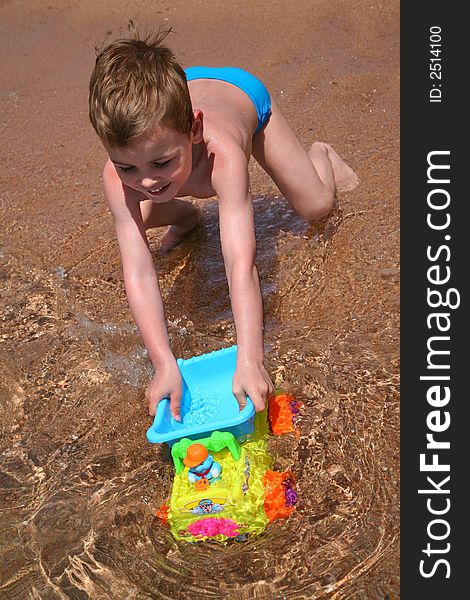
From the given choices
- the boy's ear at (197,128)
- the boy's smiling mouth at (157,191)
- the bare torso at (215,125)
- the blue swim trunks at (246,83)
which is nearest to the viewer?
the boy's smiling mouth at (157,191)

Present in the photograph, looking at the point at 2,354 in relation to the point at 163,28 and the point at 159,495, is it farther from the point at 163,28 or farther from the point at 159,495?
the point at 163,28

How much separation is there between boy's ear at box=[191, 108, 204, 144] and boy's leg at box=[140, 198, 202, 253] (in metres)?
0.85

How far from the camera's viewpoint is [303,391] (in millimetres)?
3025

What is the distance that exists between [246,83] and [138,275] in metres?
1.16

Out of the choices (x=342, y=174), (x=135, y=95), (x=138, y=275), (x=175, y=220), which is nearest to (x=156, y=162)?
(x=135, y=95)

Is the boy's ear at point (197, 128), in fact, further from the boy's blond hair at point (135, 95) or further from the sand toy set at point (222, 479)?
the sand toy set at point (222, 479)

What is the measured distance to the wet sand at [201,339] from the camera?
245 cm

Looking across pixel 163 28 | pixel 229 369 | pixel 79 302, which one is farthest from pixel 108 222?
pixel 163 28

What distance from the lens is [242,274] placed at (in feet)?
9.30

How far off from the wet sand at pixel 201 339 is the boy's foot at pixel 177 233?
62mm

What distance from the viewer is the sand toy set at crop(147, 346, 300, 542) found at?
233cm

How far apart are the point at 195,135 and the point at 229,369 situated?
32.6 inches

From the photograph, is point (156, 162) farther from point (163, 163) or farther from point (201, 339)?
point (201, 339)

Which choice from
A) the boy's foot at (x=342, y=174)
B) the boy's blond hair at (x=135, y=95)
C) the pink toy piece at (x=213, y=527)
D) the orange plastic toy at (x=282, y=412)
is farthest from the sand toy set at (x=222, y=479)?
the boy's foot at (x=342, y=174)
